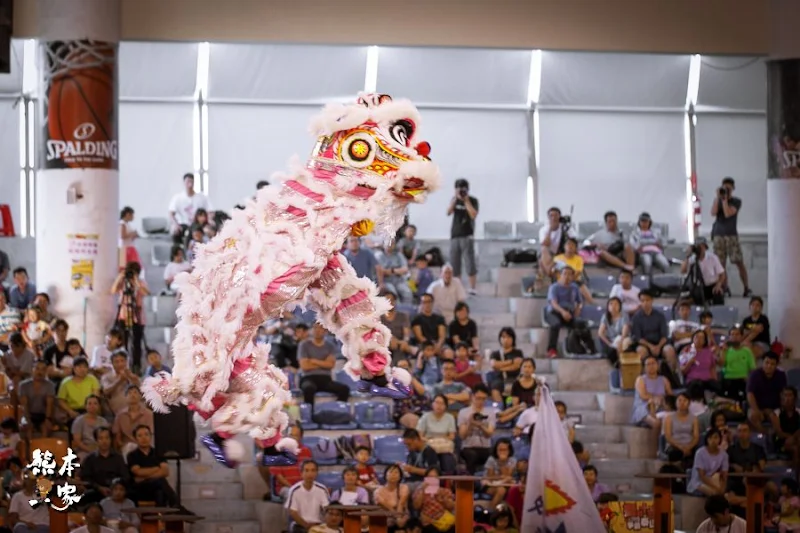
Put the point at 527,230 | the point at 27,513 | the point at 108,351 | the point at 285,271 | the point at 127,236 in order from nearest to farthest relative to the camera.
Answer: the point at 285,271 → the point at 27,513 → the point at 108,351 → the point at 127,236 → the point at 527,230

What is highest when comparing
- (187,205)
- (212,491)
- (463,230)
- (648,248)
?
(187,205)

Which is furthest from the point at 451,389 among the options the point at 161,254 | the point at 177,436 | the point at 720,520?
the point at 161,254

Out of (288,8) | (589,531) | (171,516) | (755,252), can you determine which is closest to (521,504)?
(589,531)

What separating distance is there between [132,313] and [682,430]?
11.9ft

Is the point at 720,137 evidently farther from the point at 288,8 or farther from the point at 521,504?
the point at 521,504

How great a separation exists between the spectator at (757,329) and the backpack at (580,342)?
1.08 m

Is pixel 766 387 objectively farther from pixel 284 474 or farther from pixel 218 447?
pixel 218 447

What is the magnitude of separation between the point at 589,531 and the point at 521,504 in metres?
1.00

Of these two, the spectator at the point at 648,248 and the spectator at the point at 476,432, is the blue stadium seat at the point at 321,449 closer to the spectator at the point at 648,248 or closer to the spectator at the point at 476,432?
the spectator at the point at 476,432

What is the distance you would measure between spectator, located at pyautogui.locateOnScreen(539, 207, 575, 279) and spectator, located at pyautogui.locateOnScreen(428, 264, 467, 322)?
872mm

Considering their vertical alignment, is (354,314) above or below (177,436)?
above

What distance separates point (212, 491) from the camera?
8914mm

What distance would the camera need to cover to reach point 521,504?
8.49 metres

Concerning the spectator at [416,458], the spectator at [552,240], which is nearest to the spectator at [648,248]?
the spectator at [552,240]
